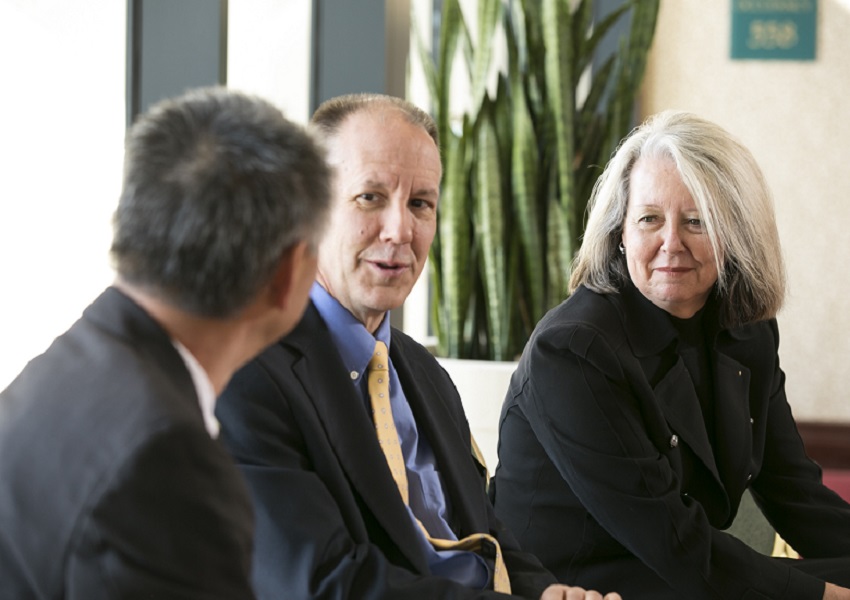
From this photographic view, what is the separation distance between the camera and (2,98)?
7.81 ft

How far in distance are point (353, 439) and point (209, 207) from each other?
0.67 m

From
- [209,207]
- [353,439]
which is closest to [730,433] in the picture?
[353,439]

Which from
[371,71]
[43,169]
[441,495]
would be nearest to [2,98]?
[43,169]

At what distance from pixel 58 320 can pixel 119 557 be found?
1.84 meters

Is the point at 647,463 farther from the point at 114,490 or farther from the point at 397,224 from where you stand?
the point at 114,490

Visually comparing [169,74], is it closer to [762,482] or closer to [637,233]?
[637,233]

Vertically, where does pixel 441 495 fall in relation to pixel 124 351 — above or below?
below

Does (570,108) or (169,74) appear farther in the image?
(570,108)

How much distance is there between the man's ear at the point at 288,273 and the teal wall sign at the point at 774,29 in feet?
14.0

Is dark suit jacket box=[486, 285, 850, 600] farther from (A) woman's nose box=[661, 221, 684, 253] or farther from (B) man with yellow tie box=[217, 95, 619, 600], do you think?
(B) man with yellow tie box=[217, 95, 619, 600]

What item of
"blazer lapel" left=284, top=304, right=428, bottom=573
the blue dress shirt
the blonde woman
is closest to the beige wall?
the blonde woman

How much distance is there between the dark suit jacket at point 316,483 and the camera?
147 cm

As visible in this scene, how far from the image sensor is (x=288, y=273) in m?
1.05

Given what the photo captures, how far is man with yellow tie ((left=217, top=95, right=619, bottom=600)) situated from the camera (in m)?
1.48
